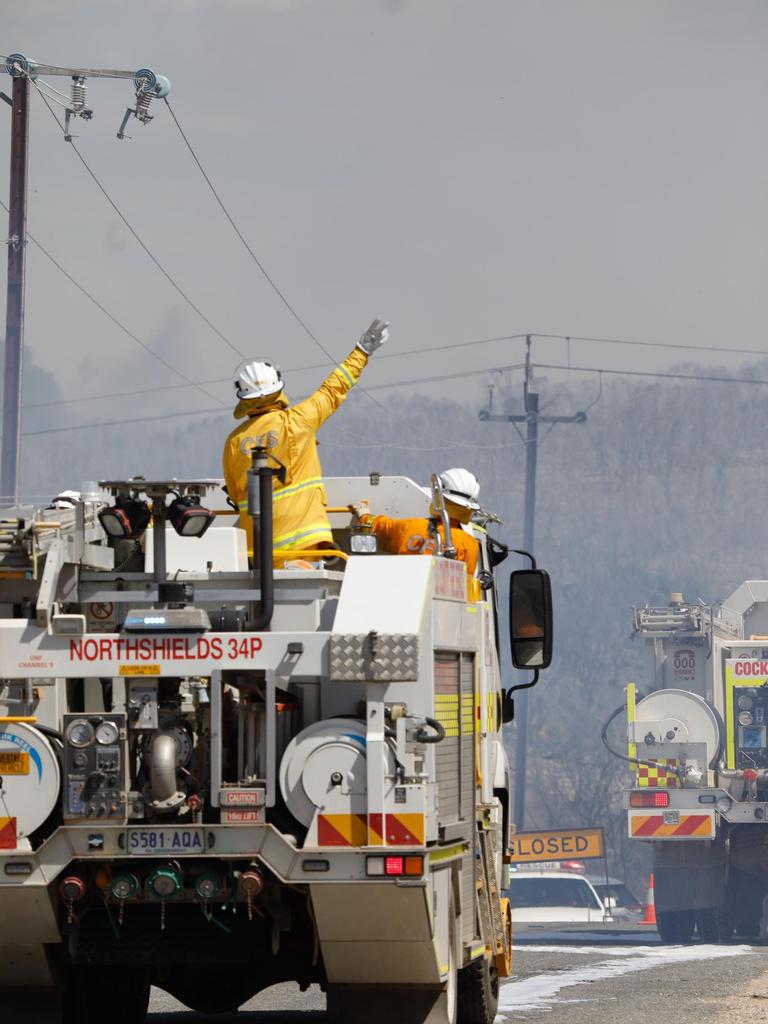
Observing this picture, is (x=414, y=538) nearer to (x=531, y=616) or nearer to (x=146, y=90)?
(x=531, y=616)

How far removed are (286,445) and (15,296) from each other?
539 inches

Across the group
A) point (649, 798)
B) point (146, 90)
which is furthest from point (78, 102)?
point (649, 798)

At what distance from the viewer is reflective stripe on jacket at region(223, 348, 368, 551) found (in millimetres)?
8828

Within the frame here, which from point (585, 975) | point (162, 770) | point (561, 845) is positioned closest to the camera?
point (162, 770)

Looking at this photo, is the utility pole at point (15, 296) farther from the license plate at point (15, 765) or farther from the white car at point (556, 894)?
the white car at point (556, 894)

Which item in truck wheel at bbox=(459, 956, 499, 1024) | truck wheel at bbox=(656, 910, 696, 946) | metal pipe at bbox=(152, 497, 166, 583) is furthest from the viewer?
truck wheel at bbox=(656, 910, 696, 946)

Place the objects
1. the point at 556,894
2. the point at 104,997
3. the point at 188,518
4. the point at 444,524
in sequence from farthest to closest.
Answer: the point at 556,894
the point at 104,997
the point at 444,524
the point at 188,518

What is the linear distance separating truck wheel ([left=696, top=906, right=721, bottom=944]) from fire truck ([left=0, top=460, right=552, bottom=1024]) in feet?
67.8

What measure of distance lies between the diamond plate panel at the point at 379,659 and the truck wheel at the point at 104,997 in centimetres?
217

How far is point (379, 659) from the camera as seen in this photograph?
7.14 meters

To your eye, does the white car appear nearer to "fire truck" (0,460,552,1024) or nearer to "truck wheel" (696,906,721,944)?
"truck wheel" (696,906,721,944)

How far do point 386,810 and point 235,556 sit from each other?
1.91 m

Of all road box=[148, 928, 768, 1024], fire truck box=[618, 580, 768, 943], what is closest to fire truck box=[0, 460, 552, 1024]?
road box=[148, 928, 768, 1024]

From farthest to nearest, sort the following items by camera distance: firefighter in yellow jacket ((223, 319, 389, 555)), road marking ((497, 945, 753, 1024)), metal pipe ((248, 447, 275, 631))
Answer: road marking ((497, 945, 753, 1024)), firefighter in yellow jacket ((223, 319, 389, 555)), metal pipe ((248, 447, 275, 631))
